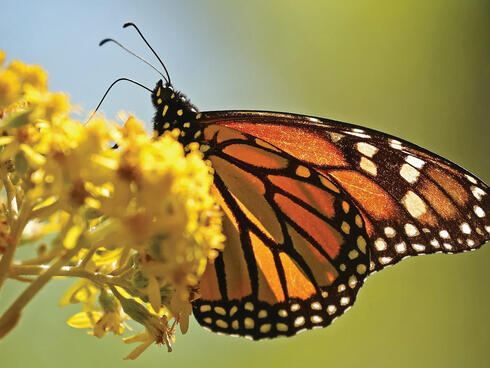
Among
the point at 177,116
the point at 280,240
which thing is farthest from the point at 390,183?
the point at 177,116

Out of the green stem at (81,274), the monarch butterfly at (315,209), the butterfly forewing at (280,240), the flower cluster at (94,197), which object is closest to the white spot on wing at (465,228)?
the monarch butterfly at (315,209)

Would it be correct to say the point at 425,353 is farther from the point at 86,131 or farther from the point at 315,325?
the point at 86,131

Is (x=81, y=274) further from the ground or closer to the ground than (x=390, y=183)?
closer to the ground

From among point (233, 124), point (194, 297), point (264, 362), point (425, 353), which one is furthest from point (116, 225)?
point (425, 353)

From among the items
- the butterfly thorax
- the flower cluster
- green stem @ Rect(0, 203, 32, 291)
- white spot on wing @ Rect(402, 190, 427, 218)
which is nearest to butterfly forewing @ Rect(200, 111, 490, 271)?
white spot on wing @ Rect(402, 190, 427, 218)

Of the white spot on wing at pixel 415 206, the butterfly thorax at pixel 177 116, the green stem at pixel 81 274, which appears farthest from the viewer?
the white spot on wing at pixel 415 206

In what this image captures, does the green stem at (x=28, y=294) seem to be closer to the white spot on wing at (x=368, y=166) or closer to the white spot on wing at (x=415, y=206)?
the white spot on wing at (x=368, y=166)

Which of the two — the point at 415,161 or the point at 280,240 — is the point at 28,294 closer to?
the point at 280,240
